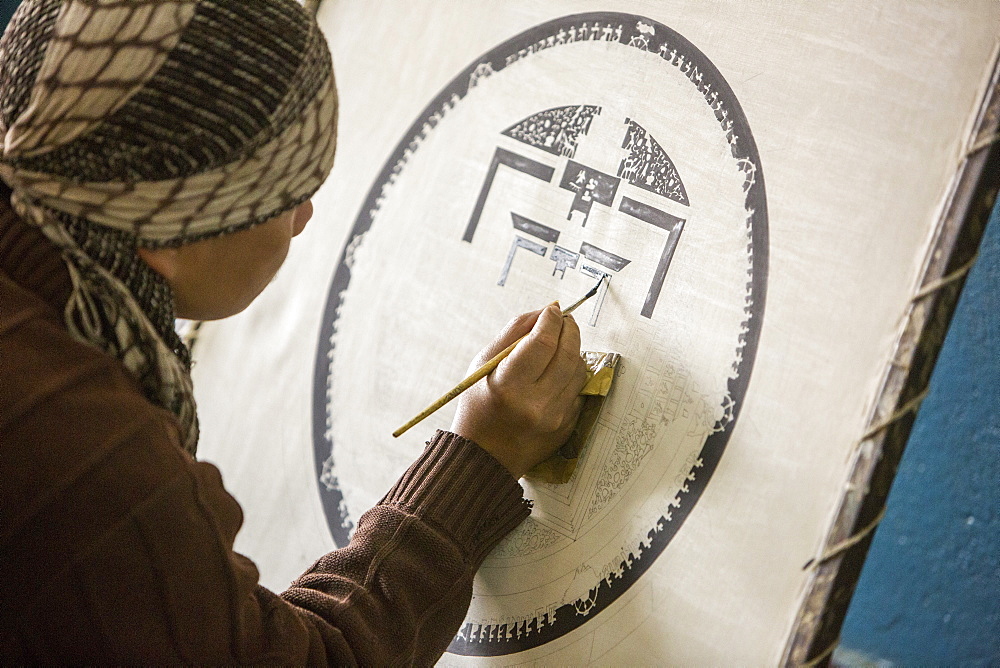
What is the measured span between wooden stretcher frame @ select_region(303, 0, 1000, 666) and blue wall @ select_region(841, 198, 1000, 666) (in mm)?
619

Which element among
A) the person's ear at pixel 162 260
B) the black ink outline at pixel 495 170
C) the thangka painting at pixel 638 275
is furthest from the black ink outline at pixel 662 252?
the person's ear at pixel 162 260

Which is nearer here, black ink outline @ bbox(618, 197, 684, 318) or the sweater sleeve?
the sweater sleeve

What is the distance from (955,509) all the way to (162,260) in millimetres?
1108

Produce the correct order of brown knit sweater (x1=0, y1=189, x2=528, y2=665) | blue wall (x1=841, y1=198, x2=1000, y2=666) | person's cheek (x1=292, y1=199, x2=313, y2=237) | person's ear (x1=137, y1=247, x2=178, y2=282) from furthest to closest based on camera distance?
blue wall (x1=841, y1=198, x2=1000, y2=666), person's cheek (x1=292, y1=199, x2=313, y2=237), person's ear (x1=137, y1=247, x2=178, y2=282), brown knit sweater (x1=0, y1=189, x2=528, y2=665)

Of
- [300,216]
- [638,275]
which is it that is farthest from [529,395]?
[300,216]

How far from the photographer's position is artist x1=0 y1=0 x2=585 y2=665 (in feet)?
1.93

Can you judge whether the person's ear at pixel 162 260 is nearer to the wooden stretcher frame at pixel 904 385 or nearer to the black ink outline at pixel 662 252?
the black ink outline at pixel 662 252

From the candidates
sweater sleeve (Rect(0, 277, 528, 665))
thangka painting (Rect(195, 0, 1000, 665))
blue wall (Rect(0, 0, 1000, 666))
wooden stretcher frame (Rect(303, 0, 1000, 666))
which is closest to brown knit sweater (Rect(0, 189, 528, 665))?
sweater sleeve (Rect(0, 277, 528, 665))

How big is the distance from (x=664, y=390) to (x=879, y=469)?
217 millimetres

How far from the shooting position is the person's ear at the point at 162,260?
27.0 inches

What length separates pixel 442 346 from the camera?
1018 millimetres

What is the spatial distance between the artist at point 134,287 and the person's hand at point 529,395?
0.22 metres

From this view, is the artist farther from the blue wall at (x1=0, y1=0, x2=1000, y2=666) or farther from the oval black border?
the blue wall at (x1=0, y1=0, x2=1000, y2=666)

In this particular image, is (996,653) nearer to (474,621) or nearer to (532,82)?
(474,621)
